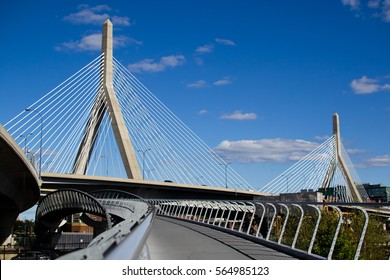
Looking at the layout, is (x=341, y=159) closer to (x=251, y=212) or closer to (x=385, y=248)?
(x=385, y=248)

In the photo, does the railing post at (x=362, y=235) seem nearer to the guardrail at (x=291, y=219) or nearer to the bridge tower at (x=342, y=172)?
the guardrail at (x=291, y=219)

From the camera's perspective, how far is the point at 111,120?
172ft

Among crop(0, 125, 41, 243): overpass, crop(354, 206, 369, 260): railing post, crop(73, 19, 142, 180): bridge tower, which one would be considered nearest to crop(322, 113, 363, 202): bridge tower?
crop(73, 19, 142, 180): bridge tower

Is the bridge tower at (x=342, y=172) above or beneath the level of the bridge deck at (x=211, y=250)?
above

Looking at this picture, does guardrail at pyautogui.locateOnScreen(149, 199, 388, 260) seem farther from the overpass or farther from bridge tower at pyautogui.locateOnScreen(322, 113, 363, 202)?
bridge tower at pyautogui.locateOnScreen(322, 113, 363, 202)

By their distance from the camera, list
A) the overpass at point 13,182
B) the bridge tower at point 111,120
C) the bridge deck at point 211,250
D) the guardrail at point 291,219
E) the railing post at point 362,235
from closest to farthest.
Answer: the railing post at point 362,235
the guardrail at point 291,219
the bridge deck at point 211,250
the overpass at point 13,182
the bridge tower at point 111,120

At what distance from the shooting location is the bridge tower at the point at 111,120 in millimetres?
51025

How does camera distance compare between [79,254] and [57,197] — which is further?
[57,197]

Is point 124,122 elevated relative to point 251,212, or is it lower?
elevated

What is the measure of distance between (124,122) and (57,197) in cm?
898

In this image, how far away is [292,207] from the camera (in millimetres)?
10773

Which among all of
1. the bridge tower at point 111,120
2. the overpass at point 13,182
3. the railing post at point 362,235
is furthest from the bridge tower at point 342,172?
the railing post at point 362,235

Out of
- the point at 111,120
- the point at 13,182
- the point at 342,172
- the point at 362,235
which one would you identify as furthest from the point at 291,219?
the point at 342,172
